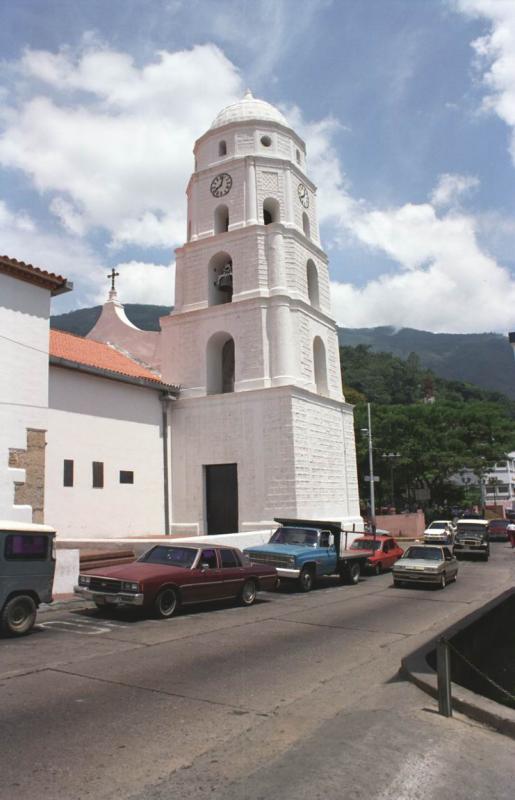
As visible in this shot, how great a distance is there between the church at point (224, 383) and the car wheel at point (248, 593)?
25.7ft

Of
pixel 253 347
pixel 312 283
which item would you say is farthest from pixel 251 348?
pixel 312 283

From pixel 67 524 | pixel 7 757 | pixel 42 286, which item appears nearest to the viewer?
pixel 7 757

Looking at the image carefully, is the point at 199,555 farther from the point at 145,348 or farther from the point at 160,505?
the point at 145,348

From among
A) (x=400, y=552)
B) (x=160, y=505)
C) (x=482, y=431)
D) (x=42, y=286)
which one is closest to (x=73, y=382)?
(x=42, y=286)

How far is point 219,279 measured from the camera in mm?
26938

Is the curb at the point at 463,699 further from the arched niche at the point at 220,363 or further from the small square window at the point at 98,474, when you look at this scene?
the arched niche at the point at 220,363

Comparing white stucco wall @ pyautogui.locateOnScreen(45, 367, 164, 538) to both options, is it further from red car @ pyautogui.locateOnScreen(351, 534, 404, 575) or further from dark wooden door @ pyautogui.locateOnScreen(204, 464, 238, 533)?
red car @ pyautogui.locateOnScreen(351, 534, 404, 575)

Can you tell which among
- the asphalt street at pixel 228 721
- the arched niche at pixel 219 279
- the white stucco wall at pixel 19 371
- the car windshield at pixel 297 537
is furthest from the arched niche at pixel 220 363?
the asphalt street at pixel 228 721

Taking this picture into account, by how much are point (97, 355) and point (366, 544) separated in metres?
12.8

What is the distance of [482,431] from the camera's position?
48.4 meters

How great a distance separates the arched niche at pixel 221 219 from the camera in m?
27.5

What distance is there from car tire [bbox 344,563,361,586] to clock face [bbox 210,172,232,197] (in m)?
16.8

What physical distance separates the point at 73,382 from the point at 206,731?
16046mm

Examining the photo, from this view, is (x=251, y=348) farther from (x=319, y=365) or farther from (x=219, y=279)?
(x=319, y=365)
